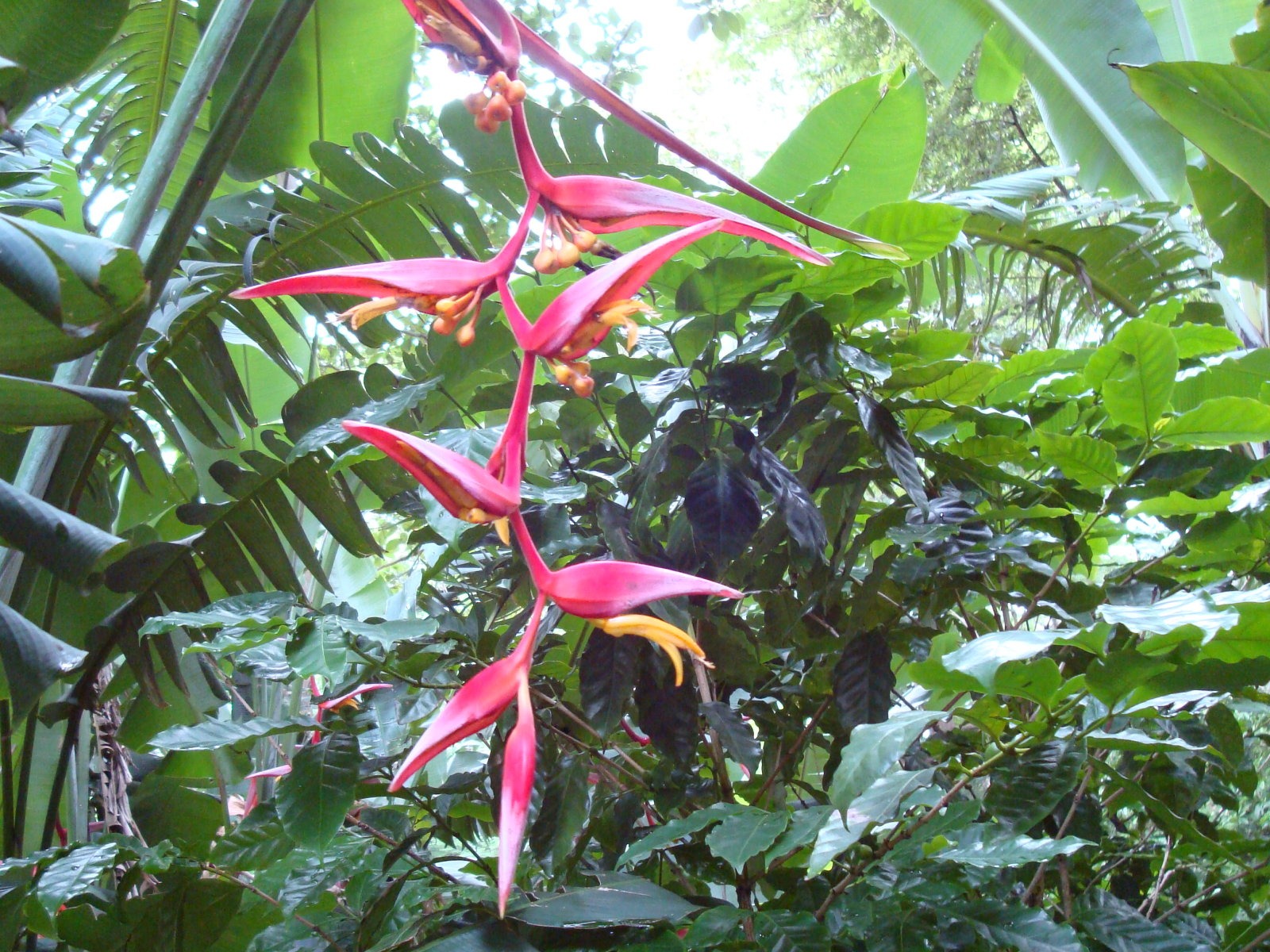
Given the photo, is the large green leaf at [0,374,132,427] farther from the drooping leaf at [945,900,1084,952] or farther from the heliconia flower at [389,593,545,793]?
the drooping leaf at [945,900,1084,952]

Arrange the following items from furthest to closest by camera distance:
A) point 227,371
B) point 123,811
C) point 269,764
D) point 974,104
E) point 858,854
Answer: point 974,104 → point 269,764 → point 123,811 → point 227,371 → point 858,854

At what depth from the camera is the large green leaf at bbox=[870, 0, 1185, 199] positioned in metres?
1.43

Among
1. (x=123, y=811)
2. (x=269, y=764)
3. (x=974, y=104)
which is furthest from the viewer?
(x=974, y=104)

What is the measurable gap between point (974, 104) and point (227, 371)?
302cm

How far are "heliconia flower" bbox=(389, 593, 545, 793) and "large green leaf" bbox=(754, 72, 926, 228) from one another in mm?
658

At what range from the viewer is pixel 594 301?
0.20 metres

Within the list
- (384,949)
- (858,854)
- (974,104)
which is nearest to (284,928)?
(384,949)

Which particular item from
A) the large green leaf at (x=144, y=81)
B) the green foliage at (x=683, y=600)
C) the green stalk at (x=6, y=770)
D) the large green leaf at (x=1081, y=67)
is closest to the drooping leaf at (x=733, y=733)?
the green foliage at (x=683, y=600)

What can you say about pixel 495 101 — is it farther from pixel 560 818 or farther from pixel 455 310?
pixel 560 818

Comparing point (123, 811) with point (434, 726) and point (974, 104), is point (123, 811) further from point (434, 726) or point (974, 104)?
point (974, 104)

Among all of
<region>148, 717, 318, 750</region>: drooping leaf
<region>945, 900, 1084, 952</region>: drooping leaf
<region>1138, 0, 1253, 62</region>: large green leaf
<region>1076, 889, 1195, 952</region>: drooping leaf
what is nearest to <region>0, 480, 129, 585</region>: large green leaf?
<region>148, 717, 318, 750</region>: drooping leaf

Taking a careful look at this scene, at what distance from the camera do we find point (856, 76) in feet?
10.8

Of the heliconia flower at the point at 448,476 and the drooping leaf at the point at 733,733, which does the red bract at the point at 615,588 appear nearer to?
the heliconia flower at the point at 448,476

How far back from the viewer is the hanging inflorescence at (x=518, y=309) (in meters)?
0.18
